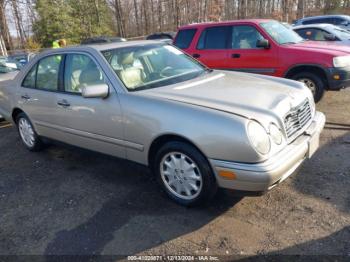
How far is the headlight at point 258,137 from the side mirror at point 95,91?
1.60m

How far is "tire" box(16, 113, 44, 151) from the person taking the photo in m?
5.04

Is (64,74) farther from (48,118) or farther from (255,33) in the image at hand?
(255,33)

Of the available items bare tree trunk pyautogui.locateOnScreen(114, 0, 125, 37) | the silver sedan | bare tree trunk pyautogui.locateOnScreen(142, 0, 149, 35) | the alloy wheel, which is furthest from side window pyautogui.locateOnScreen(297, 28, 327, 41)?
bare tree trunk pyautogui.locateOnScreen(142, 0, 149, 35)

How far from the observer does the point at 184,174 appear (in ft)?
10.5

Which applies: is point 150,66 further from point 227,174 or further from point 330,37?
point 330,37

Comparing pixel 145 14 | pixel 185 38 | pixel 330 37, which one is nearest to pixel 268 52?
pixel 185 38

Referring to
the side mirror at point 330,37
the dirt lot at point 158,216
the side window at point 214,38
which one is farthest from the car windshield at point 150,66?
the side mirror at point 330,37

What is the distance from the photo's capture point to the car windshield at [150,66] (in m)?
3.70

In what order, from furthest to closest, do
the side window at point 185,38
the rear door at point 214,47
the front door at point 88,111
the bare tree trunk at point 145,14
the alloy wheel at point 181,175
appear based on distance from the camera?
the bare tree trunk at point 145,14 < the side window at point 185,38 < the rear door at point 214,47 < the front door at point 88,111 < the alloy wheel at point 181,175

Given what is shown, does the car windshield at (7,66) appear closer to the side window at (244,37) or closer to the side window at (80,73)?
the side window at (80,73)

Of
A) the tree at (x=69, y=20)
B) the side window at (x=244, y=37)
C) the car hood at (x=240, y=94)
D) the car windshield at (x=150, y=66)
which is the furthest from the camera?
the tree at (x=69, y=20)

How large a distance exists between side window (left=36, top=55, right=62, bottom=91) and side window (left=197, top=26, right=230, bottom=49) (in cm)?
396

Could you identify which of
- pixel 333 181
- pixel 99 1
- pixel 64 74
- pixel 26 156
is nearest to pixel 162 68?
pixel 64 74

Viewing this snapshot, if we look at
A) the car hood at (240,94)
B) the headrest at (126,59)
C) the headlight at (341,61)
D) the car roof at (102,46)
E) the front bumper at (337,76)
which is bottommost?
the front bumper at (337,76)
